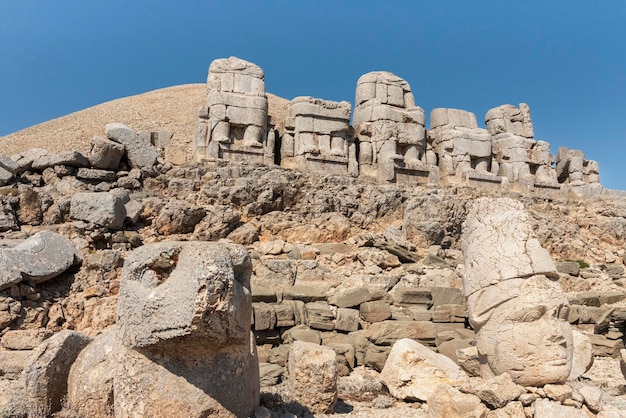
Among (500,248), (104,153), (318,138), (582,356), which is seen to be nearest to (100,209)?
(104,153)

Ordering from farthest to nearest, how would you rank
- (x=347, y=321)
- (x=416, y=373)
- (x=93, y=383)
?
(x=347, y=321) < (x=416, y=373) < (x=93, y=383)

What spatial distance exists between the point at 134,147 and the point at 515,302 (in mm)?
8806

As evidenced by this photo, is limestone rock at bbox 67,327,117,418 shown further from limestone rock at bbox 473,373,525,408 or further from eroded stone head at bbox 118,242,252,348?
limestone rock at bbox 473,373,525,408

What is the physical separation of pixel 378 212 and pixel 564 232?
5.43 m

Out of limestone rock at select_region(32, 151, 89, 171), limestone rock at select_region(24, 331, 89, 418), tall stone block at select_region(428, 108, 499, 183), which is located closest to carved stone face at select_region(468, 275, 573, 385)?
limestone rock at select_region(24, 331, 89, 418)

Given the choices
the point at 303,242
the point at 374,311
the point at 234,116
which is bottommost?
the point at 374,311

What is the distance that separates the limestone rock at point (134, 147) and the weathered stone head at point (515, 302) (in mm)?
8042

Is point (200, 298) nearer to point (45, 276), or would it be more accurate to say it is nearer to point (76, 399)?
point (76, 399)

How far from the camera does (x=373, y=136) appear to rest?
12.8 m

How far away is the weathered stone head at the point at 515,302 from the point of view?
370 centimetres

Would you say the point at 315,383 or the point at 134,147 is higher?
the point at 134,147

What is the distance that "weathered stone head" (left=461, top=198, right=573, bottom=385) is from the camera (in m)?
3.70

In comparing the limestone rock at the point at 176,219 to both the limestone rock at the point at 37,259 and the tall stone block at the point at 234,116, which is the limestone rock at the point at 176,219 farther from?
the tall stone block at the point at 234,116

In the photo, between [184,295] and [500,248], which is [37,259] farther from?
[500,248]
